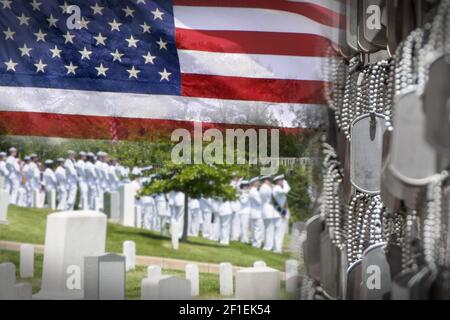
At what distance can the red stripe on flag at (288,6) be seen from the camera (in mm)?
2580

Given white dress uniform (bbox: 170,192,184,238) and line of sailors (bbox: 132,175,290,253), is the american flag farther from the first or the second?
white dress uniform (bbox: 170,192,184,238)

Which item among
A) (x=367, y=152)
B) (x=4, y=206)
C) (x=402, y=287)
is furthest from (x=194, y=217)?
(x=402, y=287)

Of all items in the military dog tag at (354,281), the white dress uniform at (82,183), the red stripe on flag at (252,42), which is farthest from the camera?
the white dress uniform at (82,183)

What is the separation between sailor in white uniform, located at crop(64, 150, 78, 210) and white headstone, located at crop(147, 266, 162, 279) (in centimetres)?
44

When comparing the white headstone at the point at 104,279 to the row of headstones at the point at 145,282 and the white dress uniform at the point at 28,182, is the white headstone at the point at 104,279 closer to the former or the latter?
the row of headstones at the point at 145,282

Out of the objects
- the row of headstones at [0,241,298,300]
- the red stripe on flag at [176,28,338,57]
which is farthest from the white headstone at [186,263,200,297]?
the red stripe on flag at [176,28,338,57]

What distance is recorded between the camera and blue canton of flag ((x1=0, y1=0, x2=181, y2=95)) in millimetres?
2514

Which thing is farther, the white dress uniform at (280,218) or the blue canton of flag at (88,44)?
the white dress uniform at (280,218)

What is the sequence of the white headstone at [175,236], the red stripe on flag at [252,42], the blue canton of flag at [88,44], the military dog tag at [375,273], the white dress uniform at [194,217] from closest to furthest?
1. the military dog tag at [375,273]
2. the blue canton of flag at [88,44]
3. the red stripe on flag at [252,42]
4. the white dress uniform at [194,217]
5. the white headstone at [175,236]

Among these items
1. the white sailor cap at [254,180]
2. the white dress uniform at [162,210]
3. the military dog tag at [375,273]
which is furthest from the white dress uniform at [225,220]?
the military dog tag at [375,273]

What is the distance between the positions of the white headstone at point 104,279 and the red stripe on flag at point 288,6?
783 mm

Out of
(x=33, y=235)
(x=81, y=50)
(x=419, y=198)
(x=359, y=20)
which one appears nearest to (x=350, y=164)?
(x=359, y=20)

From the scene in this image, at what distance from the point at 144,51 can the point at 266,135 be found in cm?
44
